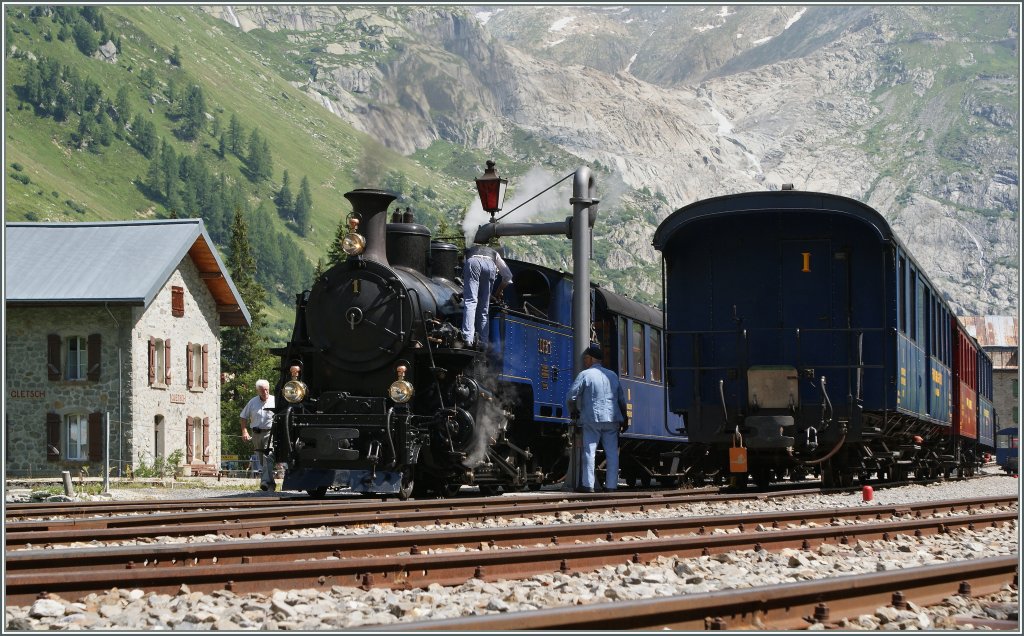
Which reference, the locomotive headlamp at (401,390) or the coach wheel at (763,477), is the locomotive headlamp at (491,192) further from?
the coach wheel at (763,477)

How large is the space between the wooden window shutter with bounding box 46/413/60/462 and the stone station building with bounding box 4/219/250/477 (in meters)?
0.03

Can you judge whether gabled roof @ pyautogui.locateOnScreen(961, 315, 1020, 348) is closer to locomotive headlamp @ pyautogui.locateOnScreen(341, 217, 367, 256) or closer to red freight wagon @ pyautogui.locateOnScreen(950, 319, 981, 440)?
red freight wagon @ pyautogui.locateOnScreen(950, 319, 981, 440)

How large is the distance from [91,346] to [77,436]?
261 centimetres

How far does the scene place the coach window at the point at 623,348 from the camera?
65.8 feet

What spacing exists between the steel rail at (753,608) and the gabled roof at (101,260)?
2895 cm

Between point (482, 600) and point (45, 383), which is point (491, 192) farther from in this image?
point (45, 383)

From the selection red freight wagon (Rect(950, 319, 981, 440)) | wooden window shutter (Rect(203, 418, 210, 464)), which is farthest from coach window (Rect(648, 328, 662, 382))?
wooden window shutter (Rect(203, 418, 210, 464))

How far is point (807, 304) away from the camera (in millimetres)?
16016

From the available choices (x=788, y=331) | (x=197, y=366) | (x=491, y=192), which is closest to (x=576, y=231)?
(x=491, y=192)

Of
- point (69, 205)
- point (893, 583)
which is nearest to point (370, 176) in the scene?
point (893, 583)

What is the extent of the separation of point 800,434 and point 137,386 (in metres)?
23.2

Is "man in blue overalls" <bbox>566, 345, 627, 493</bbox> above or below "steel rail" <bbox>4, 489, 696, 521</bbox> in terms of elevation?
above

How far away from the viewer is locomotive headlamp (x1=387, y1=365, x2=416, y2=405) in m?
14.9

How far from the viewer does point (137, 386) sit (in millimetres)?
34531
